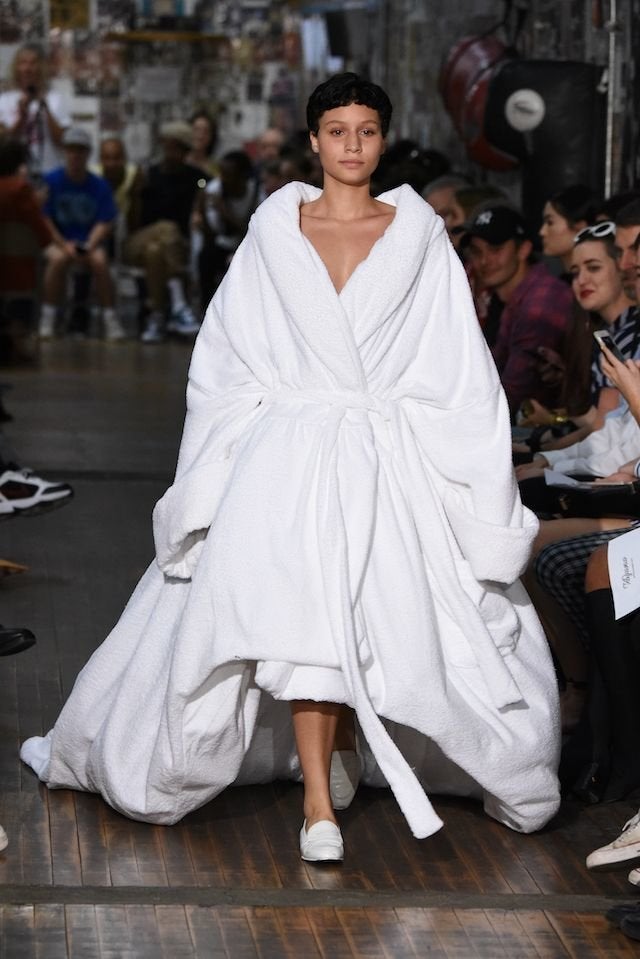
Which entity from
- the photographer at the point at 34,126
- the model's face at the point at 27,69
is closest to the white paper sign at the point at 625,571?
the photographer at the point at 34,126

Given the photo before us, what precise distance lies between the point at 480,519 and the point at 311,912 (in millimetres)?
966

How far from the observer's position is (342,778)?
4.45 m

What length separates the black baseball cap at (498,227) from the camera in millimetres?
7016

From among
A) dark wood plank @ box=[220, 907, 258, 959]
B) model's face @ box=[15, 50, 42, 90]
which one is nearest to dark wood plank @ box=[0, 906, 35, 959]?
dark wood plank @ box=[220, 907, 258, 959]

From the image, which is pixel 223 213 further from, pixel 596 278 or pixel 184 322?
pixel 596 278

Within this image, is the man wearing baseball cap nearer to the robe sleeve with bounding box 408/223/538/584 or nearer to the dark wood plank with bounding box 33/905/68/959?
the robe sleeve with bounding box 408/223/538/584

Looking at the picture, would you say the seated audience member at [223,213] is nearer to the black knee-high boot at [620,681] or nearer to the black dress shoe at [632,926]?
the black knee-high boot at [620,681]

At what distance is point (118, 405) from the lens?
11.4 m

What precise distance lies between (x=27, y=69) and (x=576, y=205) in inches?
437

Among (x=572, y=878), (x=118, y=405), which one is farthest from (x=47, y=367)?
(x=572, y=878)

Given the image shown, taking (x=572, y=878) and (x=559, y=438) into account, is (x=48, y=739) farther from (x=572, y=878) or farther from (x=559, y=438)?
(x=559, y=438)

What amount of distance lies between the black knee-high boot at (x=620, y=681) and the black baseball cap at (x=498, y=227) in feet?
8.88

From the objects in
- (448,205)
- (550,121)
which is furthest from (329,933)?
(550,121)

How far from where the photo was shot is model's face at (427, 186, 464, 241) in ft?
28.0
